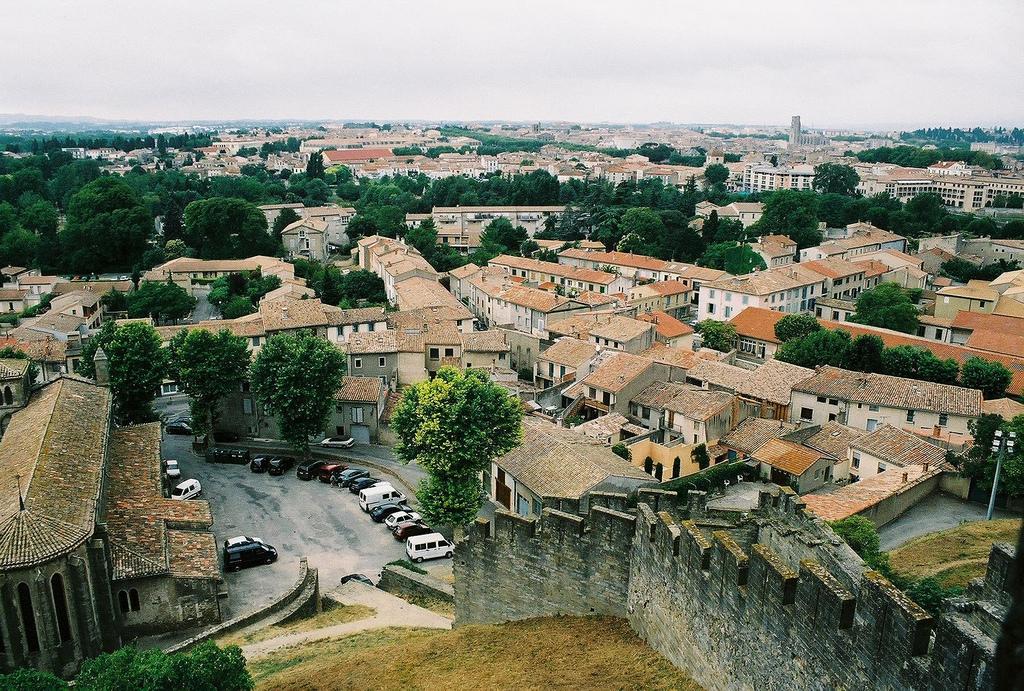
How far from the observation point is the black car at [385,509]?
31844 mm

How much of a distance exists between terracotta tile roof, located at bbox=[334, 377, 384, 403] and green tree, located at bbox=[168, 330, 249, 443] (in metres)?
5.00

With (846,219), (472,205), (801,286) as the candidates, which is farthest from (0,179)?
(846,219)

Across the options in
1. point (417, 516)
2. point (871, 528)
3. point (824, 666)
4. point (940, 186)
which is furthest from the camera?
point (940, 186)

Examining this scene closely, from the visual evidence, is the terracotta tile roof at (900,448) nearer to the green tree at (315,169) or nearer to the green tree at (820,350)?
the green tree at (820,350)

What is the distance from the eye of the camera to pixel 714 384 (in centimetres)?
4497

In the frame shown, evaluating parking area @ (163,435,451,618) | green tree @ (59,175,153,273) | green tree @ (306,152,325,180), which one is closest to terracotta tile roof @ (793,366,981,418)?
parking area @ (163,435,451,618)

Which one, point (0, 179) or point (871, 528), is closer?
point (871, 528)

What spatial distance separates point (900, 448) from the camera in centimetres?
3469

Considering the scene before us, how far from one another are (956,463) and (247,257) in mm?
73625

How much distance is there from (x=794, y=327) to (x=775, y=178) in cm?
11295

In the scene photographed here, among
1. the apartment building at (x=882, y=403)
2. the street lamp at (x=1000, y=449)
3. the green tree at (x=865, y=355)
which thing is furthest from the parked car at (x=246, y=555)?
the green tree at (x=865, y=355)

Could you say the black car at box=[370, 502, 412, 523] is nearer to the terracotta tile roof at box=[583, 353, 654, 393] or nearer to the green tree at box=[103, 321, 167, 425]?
the green tree at box=[103, 321, 167, 425]

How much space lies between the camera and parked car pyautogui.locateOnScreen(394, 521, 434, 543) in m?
30.0

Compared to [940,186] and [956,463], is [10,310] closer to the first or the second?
[956,463]
